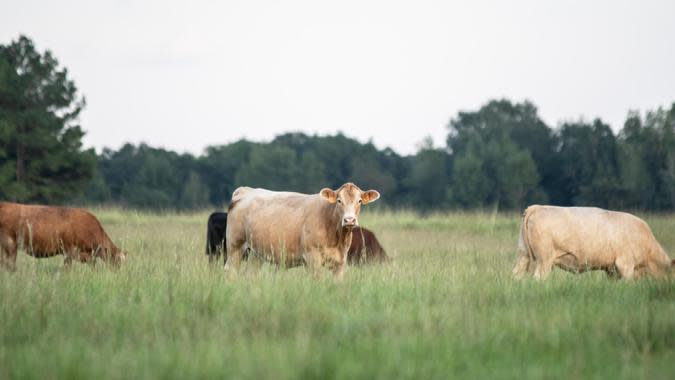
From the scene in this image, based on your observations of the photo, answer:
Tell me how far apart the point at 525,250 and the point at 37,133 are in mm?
32033

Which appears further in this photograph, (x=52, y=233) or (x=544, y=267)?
(x=52, y=233)

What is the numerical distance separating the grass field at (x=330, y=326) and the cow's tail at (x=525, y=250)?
70.4 inches

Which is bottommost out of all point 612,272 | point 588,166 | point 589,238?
point 612,272

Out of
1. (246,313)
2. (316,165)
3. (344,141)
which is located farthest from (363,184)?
(246,313)

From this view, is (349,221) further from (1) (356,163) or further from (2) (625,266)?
(1) (356,163)

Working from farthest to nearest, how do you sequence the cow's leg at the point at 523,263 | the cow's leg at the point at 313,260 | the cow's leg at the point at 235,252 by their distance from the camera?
the cow's leg at the point at 235,252, the cow's leg at the point at 523,263, the cow's leg at the point at 313,260

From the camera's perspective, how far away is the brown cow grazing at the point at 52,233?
11711 mm

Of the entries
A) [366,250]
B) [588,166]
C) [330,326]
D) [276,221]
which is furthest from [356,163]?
[330,326]

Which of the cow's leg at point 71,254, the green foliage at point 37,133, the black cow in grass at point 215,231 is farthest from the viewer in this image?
the green foliage at point 37,133

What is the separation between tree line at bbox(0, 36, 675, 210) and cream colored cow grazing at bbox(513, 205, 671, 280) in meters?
31.5

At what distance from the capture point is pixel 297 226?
34.7 feet

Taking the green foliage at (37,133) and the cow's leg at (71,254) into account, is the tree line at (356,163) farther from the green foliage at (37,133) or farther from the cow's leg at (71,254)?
the cow's leg at (71,254)

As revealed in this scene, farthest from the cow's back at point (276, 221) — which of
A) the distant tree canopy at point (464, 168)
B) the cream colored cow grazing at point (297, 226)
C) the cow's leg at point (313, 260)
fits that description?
the distant tree canopy at point (464, 168)

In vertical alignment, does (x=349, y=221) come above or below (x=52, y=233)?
above
